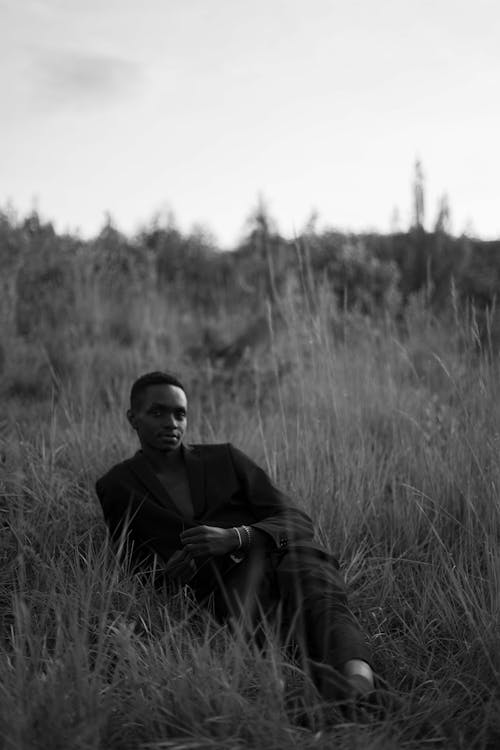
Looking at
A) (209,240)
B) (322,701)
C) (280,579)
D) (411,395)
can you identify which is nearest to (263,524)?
(280,579)

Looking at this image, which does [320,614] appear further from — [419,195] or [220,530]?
[419,195]

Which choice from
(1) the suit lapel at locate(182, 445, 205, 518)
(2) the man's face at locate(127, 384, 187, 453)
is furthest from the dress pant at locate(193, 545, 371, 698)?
(2) the man's face at locate(127, 384, 187, 453)

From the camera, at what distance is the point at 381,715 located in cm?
205

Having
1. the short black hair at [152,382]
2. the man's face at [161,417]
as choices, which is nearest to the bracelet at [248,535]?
the man's face at [161,417]

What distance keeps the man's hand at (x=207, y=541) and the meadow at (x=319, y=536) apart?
212 millimetres

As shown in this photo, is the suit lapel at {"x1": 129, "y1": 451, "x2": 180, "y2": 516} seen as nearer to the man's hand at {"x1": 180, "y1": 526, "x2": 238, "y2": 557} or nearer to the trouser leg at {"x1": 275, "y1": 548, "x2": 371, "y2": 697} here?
the man's hand at {"x1": 180, "y1": 526, "x2": 238, "y2": 557}

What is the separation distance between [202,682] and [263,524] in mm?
767

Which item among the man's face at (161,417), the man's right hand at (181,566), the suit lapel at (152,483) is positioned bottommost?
the man's right hand at (181,566)

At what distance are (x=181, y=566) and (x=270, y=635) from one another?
40 centimetres

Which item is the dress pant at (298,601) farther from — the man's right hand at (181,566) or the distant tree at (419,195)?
the distant tree at (419,195)

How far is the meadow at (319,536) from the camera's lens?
1.82 m

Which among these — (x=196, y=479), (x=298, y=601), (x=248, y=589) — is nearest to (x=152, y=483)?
(x=196, y=479)

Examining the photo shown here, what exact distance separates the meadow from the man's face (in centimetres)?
42

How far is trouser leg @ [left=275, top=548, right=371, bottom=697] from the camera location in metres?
2.14
